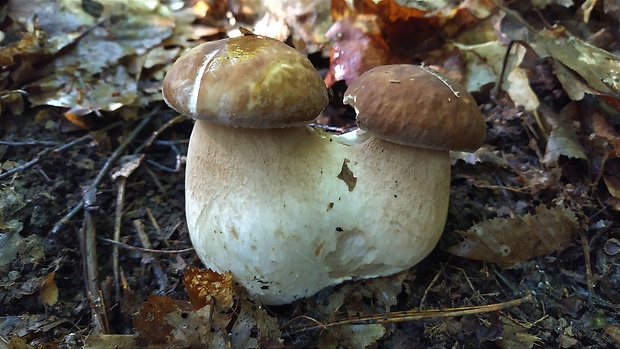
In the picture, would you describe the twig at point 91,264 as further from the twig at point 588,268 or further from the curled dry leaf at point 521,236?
the twig at point 588,268

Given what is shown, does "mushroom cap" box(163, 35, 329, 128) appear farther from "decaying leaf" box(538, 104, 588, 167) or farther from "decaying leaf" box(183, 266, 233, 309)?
"decaying leaf" box(538, 104, 588, 167)

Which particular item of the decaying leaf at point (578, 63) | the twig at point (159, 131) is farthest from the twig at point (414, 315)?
the twig at point (159, 131)

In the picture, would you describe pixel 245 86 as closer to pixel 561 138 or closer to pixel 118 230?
pixel 118 230

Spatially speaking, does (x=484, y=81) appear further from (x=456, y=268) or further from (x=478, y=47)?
(x=456, y=268)

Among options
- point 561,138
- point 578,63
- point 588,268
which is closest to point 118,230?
point 588,268

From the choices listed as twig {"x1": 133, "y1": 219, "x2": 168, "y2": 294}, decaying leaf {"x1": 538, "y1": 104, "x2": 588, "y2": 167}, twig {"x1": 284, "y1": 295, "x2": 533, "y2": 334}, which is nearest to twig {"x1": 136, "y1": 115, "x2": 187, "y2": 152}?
twig {"x1": 133, "y1": 219, "x2": 168, "y2": 294}

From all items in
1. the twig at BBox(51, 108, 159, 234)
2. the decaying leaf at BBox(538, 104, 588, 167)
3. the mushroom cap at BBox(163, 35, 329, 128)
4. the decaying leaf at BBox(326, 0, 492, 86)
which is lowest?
the twig at BBox(51, 108, 159, 234)

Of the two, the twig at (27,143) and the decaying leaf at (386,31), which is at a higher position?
the decaying leaf at (386,31)
